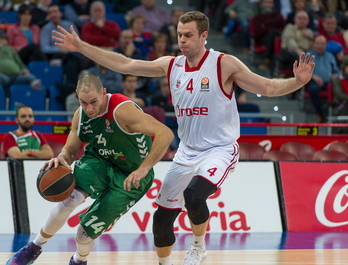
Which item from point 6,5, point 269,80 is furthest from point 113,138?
point 6,5

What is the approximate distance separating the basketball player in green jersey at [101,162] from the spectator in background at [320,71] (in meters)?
8.16

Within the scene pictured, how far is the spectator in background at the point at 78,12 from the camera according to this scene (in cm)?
1370

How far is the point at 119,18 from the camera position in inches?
570

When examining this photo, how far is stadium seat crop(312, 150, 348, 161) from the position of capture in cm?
1031

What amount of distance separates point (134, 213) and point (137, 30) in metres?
5.91

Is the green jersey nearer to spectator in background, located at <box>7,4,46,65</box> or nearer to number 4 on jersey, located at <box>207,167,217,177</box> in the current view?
number 4 on jersey, located at <box>207,167,217,177</box>

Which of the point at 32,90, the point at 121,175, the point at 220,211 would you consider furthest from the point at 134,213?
the point at 32,90

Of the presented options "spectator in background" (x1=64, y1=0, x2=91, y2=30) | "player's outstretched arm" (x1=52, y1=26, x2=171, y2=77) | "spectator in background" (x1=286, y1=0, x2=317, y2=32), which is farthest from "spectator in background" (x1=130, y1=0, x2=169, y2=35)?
"player's outstretched arm" (x1=52, y1=26, x2=171, y2=77)

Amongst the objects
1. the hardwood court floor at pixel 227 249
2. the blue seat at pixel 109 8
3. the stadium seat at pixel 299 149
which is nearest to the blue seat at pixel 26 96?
the blue seat at pixel 109 8

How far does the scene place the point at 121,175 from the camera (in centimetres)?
593

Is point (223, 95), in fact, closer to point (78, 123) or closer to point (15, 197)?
point (78, 123)

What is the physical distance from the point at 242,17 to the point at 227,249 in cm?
849

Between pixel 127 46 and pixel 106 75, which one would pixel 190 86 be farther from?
pixel 127 46

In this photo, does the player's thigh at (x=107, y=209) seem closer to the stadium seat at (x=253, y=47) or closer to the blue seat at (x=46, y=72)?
the blue seat at (x=46, y=72)
